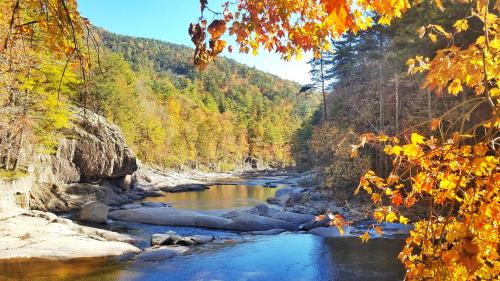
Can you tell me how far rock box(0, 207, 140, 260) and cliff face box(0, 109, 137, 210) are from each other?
9.89 feet

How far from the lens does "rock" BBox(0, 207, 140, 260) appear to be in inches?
520

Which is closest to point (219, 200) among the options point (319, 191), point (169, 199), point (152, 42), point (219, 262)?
point (169, 199)

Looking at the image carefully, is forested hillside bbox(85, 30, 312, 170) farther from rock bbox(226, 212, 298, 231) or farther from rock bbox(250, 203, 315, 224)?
rock bbox(250, 203, 315, 224)

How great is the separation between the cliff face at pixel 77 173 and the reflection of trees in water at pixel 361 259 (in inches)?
515

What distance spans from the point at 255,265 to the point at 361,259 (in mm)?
3499

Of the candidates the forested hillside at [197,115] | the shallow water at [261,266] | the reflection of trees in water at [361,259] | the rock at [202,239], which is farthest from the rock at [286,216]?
the forested hillside at [197,115]

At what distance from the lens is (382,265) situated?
1252 centimetres

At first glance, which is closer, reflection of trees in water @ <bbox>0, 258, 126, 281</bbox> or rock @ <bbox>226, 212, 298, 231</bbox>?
reflection of trees in water @ <bbox>0, 258, 126, 281</bbox>

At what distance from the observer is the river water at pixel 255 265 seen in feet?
38.2

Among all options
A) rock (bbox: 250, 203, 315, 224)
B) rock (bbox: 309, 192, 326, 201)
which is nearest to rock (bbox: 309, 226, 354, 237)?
A: rock (bbox: 250, 203, 315, 224)

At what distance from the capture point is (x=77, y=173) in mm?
27531

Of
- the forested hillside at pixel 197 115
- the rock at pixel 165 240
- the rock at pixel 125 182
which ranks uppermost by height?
the forested hillside at pixel 197 115

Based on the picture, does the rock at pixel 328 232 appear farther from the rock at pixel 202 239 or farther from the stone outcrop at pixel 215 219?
the rock at pixel 202 239

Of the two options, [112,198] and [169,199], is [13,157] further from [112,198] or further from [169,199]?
[169,199]
